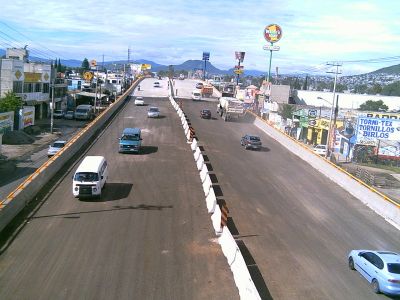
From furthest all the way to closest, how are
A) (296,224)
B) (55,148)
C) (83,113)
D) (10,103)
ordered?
1. (83,113)
2. (10,103)
3. (55,148)
4. (296,224)

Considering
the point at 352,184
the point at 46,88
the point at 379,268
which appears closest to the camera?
the point at 379,268

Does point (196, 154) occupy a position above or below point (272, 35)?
below

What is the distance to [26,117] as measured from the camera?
63.3m

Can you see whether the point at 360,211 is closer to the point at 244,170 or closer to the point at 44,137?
the point at 244,170

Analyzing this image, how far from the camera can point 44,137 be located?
6025 centimetres

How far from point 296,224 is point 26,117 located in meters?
49.3

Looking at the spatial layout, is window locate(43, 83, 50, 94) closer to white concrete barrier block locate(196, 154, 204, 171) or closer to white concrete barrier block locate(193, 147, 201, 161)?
white concrete barrier block locate(193, 147, 201, 161)

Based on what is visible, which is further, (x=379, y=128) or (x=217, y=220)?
(x=379, y=128)

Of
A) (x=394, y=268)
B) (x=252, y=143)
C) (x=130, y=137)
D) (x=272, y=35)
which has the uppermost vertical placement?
(x=272, y=35)

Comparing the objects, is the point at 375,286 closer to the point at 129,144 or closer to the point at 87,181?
the point at 87,181

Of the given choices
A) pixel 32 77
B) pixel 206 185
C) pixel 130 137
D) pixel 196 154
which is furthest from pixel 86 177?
pixel 32 77

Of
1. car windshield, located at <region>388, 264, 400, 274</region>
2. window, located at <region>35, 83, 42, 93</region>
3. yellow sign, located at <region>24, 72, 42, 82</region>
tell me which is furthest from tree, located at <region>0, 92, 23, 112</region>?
car windshield, located at <region>388, 264, 400, 274</region>

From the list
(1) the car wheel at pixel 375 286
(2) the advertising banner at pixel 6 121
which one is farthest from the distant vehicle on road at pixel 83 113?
(1) the car wheel at pixel 375 286

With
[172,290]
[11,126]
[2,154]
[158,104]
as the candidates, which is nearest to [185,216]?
[172,290]
